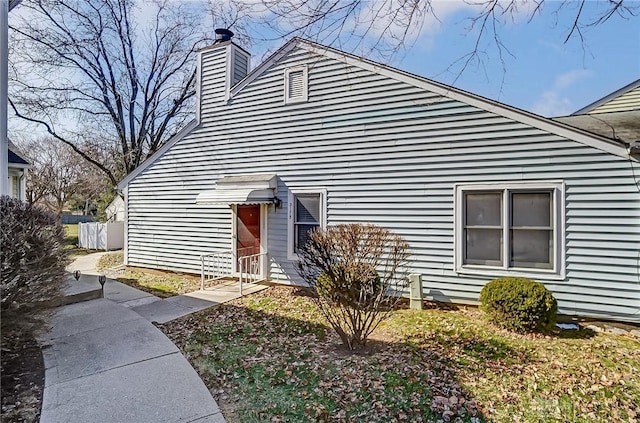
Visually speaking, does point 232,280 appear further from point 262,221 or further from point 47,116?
point 47,116

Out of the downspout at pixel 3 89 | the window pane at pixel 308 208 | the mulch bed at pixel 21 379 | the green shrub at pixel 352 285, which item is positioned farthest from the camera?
the window pane at pixel 308 208

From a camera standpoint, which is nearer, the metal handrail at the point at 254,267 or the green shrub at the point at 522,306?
the green shrub at the point at 522,306

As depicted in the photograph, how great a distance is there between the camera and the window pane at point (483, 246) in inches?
267

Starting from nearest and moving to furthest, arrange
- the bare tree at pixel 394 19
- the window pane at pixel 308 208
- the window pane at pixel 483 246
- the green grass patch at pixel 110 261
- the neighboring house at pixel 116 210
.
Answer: the bare tree at pixel 394 19 < the window pane at pixel 483 246 < the window pane at pixel 308 208 < the green grass patch at pixel 110 261 < the neighboring house at pixel 116 210

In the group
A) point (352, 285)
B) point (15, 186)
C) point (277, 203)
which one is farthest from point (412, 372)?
point (15, 186)

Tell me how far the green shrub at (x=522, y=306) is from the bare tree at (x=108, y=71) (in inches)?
646

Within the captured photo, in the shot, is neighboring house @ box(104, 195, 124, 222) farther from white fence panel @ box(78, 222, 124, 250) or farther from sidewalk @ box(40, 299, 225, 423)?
sidewalk @ box(40, 299, 225, 423)

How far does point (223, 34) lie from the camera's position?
9.90 m

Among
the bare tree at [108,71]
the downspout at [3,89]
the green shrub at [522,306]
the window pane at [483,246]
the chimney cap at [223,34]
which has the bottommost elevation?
the green shrub at [522,306]

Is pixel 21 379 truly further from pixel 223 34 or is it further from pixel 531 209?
pixel 223 34

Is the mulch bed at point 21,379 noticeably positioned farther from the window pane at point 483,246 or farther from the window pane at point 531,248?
the window pane at point 531,248

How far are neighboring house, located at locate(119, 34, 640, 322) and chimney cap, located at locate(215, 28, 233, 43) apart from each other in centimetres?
34

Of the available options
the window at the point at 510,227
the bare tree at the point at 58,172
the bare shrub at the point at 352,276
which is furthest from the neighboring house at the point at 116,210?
the window at the point at 510,227

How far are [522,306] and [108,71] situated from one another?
2154 centimetres
